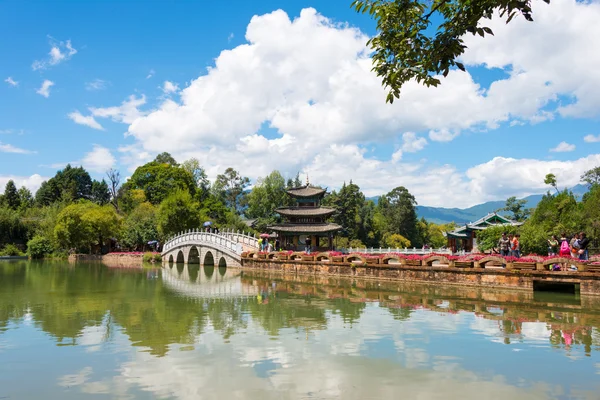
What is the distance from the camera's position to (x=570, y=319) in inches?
373

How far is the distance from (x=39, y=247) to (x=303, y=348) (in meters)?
37.7

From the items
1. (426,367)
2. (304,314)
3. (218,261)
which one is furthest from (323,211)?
(426,367)

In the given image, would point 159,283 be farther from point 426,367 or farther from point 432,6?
point 432,6

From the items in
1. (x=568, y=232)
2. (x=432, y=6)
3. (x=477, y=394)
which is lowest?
(x=477, y=394)

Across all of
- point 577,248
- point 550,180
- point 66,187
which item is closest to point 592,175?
point 550,180

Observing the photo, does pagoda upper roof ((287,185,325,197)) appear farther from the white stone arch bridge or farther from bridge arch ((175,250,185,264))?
bridge arch ((175,250,185,264))

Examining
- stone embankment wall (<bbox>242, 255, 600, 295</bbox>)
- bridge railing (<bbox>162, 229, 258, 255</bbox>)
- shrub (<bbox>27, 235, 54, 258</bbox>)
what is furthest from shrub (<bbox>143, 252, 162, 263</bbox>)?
stone embankment wall (<bbox>242, 255, 600, 295</bbox>)

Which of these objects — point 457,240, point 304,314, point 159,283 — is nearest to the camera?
point 304,314

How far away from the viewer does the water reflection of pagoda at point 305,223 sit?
34.5 metres

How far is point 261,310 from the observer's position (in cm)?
1116

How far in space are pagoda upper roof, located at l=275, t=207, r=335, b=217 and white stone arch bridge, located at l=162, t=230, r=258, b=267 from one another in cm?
603

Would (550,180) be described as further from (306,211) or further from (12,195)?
(12,195)

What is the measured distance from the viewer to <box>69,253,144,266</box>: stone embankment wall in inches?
1363

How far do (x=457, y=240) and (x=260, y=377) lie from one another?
3207 cm
